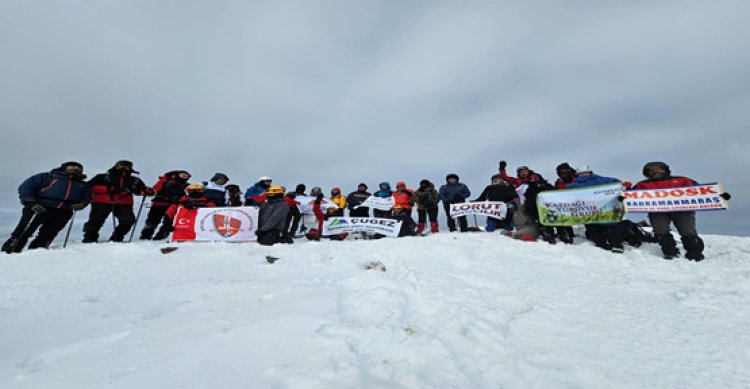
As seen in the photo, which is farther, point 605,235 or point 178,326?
point 605,235

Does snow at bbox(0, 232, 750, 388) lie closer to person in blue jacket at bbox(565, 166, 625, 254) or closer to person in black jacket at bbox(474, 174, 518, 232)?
person in blue jacket at bbox(565, 166, 625, 254)

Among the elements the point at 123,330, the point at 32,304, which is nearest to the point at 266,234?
the point at 32,304

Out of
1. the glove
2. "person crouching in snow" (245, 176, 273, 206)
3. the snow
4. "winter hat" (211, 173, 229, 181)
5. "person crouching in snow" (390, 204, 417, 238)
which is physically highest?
"winter hat" (211, 173, 229, 181)

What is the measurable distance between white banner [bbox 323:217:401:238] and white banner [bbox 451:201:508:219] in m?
2.23

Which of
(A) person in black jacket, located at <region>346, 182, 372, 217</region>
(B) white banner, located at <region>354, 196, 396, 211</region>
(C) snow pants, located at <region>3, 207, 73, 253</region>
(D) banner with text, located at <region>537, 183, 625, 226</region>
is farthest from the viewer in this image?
(A) person in black jacket, located at <region>346, 182, 372, 217</region>

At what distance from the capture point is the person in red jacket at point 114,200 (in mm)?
7438

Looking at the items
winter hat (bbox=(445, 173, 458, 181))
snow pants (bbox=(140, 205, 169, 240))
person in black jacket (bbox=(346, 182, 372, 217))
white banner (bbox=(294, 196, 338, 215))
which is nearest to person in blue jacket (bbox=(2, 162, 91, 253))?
snow pants (bbox=(140, 205, 169, 240))

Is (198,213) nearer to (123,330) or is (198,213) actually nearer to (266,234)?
(266,234)

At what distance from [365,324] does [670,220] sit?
7.40m

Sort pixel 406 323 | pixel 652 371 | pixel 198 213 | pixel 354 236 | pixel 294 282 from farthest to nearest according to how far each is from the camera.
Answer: pixel 354 236 → pixel 198 213 → pixel 294 282 → pixel 406 323 → pixel 652 371

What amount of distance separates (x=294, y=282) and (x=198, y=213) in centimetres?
591

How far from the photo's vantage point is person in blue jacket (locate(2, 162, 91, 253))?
247 inches

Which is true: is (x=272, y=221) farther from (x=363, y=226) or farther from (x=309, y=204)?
(x=363, y=226)

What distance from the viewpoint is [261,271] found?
15.2ft
